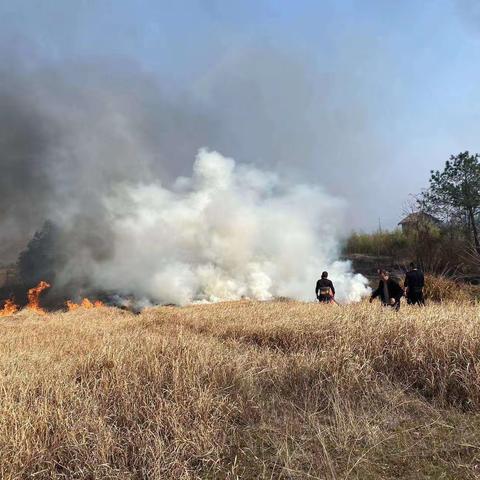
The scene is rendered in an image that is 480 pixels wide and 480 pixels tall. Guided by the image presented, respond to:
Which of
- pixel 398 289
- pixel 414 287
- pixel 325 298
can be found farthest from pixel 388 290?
pixel 325 298

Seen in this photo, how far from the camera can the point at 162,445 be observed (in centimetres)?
351

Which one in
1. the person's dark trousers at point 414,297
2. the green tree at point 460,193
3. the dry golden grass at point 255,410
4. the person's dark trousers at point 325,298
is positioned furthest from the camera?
the green tree at point 460,193

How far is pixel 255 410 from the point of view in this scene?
4.39 meters

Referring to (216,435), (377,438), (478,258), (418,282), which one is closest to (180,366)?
(216,435)

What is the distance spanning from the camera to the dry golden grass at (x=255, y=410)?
3.37 metres

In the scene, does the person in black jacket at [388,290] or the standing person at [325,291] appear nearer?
the person in black jacket at [388,290]

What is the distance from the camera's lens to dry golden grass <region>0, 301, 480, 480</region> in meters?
3.37

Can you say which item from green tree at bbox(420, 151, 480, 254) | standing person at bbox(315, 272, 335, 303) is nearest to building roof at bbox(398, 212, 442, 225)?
green tree at bbox(420, 151, 480, 254)

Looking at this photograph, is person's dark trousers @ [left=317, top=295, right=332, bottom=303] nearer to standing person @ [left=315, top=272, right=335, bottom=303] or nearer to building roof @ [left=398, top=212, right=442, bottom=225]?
standing person @ [left=315, top=272, right=335, bottom=303]

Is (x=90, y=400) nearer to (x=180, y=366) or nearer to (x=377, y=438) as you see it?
(x=180, y=366)

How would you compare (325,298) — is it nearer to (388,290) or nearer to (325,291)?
(325,291)

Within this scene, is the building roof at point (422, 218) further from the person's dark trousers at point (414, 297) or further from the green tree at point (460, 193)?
the person's dark trousers at point (414, 297)

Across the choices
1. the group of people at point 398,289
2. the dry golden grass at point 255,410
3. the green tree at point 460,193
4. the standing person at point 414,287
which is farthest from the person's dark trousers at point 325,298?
the green tree at point 460,193

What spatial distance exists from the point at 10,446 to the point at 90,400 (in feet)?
3.38
